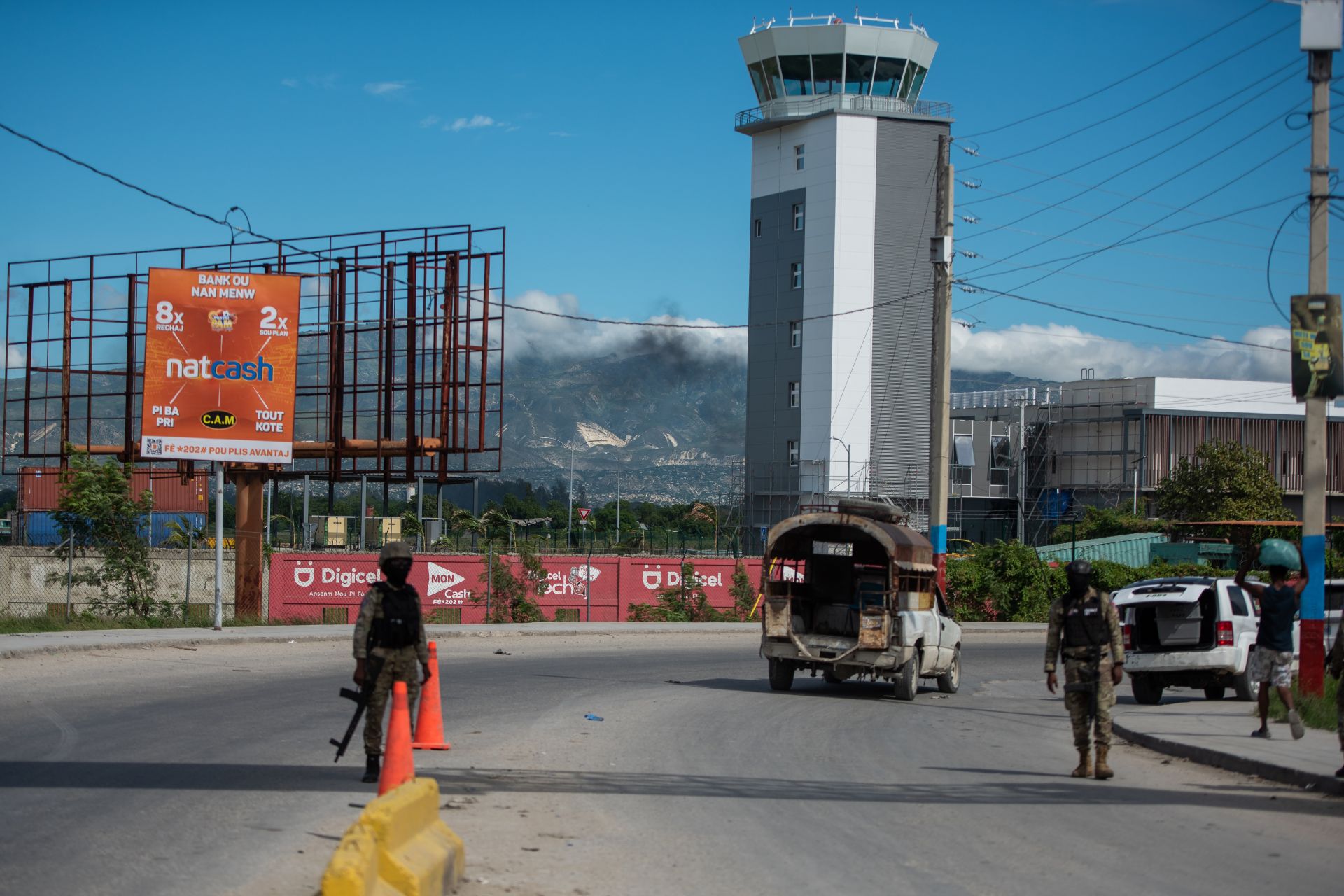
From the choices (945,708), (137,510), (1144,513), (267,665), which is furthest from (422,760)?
(1144,513)

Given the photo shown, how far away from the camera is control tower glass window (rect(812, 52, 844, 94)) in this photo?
265 ft

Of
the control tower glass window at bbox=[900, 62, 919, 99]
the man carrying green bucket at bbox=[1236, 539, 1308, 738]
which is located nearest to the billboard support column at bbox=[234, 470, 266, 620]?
the man carrying green bucket at bbox=[1236, 539, 1308, 738]

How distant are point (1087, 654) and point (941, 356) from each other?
16.6m

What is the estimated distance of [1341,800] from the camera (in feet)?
36.8

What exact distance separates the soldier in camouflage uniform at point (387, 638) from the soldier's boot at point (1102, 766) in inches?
239

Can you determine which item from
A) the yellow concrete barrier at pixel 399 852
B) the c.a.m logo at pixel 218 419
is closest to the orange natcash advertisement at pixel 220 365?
the c.a.m logo at pixel 218 419

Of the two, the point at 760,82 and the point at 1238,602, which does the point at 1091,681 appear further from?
the point at 760,82

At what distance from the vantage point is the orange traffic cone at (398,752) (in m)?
8.33

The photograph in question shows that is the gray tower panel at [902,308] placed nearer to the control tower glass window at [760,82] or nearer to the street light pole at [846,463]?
the street light pole at [846,463]

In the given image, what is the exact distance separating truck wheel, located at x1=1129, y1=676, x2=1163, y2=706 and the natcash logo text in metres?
18.1

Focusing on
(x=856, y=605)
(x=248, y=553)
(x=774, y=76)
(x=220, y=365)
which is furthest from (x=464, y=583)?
(x=774, y=76)

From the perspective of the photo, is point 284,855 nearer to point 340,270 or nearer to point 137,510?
point 137,510

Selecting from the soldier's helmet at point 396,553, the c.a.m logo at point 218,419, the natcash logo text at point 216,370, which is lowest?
the soldier's helmet at point 396,553

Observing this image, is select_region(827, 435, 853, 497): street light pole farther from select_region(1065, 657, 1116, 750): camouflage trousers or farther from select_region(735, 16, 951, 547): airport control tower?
select_region(1065, 657, 1116, 750): camouflage trousers
